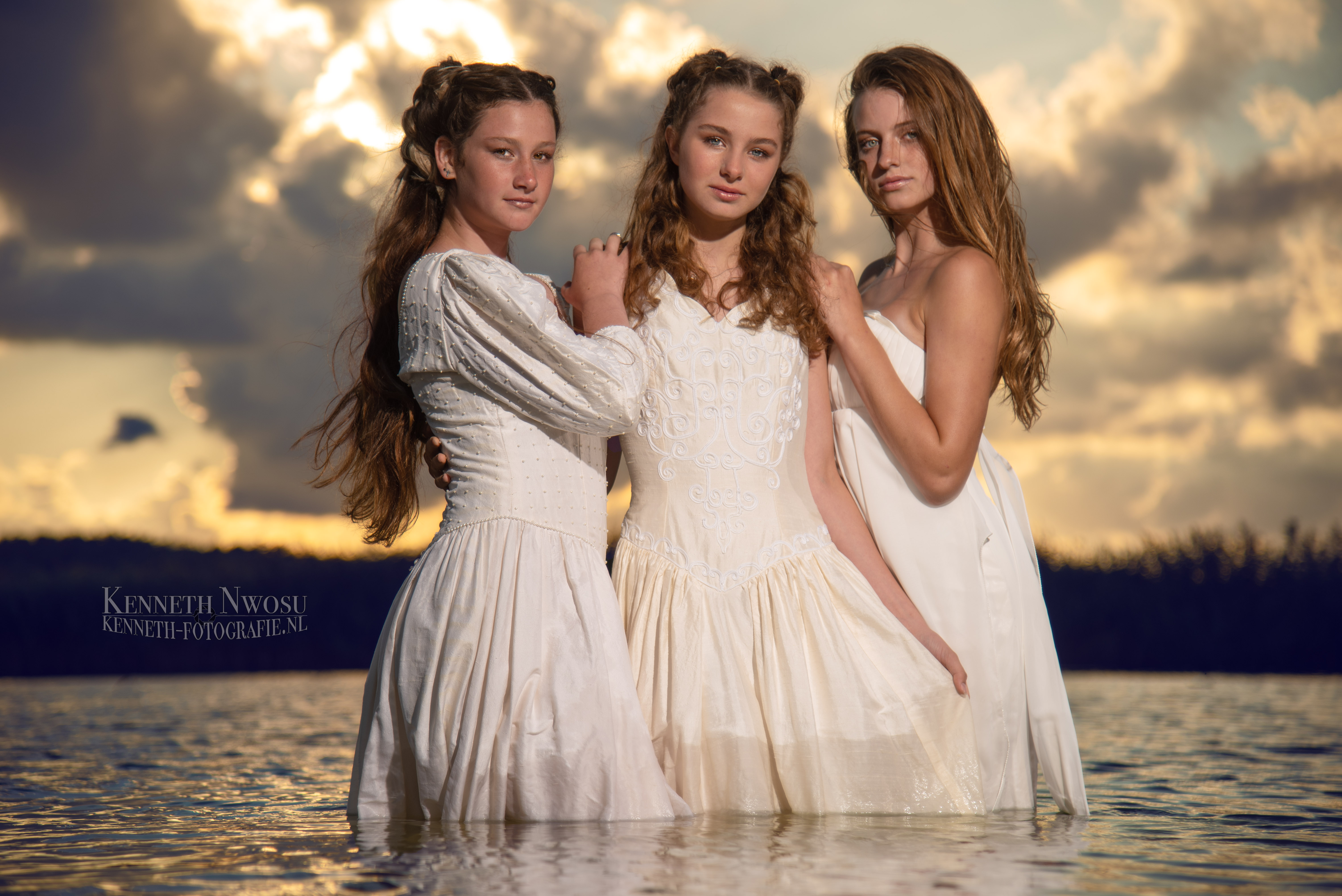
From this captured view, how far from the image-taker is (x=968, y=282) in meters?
3.38

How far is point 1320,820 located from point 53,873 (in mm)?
3706

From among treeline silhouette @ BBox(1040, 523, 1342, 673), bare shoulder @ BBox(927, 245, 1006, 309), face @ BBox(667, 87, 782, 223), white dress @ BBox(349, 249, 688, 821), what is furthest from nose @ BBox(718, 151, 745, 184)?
treeline silhouette @ BBox(1040, 523, 1342, 673)

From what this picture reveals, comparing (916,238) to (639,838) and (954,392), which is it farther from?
(639,838)

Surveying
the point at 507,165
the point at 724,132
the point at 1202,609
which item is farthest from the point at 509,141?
the point at 1202,609

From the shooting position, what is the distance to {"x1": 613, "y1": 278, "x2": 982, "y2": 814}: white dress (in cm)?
296

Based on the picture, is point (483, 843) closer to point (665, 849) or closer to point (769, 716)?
point (665, 849)

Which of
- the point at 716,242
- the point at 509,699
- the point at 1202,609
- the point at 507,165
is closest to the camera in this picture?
the point at 509,699

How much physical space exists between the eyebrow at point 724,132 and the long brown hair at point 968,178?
62 centimetres

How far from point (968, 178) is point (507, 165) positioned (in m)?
1.39

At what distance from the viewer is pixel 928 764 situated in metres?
3.06

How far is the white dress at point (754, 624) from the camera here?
296 cm

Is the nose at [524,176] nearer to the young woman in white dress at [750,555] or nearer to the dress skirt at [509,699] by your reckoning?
the young woman in white dress at [750,555]

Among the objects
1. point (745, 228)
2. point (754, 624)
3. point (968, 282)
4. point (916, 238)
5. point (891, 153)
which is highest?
point (891, 153)

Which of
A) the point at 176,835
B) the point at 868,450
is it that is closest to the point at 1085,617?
the point at 868,450
